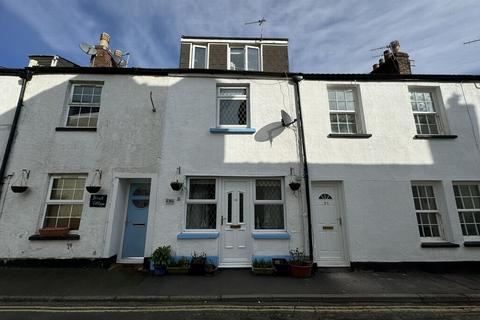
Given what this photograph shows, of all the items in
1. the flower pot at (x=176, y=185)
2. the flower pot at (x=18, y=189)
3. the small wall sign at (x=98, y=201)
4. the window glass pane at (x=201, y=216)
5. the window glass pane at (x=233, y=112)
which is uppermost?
the window glass pane at (x=233, y=112)

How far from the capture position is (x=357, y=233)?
6.50 meters

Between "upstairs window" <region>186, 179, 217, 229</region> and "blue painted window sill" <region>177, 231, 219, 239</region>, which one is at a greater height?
"upstairs window" <region>186, 179, 217, 229</region>

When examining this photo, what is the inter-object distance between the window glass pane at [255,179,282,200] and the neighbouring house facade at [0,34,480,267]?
Result: 31 mm

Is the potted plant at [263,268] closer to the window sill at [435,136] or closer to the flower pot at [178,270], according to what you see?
the flower pot at [178,270]

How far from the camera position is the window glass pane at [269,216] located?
6.74 metres

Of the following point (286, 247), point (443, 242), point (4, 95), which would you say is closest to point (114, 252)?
point (286, 247)

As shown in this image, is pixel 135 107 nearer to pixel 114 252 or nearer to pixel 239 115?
pixel 239 115

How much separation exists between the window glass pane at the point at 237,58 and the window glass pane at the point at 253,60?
245mm

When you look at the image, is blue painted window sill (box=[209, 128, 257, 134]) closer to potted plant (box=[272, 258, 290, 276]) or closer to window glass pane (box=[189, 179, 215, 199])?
window glass pane (box=[189, 179, 215, 199])

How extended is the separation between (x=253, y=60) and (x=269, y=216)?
6.17 meters

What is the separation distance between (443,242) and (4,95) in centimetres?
1415

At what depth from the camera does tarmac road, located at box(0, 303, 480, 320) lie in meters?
3.93

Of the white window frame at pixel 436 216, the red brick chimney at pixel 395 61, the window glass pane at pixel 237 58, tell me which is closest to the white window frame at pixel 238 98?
the window glass pane at pixel 237 58

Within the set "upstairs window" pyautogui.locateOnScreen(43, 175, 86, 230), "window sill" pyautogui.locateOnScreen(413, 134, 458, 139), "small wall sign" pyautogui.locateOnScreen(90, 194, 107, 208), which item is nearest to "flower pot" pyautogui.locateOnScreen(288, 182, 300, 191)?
"window sill" pyautogui.locateOnScreen(413, 134, 458, 139)
